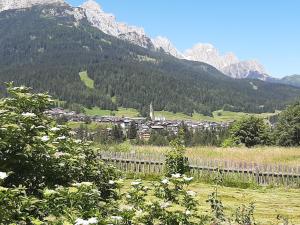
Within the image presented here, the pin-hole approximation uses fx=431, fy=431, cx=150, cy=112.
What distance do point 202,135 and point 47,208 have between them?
5180 inches

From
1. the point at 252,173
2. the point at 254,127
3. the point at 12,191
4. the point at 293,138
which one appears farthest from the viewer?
the point at 293,138

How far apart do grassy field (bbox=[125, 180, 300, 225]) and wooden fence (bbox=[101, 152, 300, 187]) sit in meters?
0.94

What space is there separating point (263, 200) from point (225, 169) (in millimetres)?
4886

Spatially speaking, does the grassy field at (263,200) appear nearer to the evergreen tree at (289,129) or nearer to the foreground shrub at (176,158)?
the foreground shrub at (176,158)

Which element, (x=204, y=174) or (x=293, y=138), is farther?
(x=293, y=138)

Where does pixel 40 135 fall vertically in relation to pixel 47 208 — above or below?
above

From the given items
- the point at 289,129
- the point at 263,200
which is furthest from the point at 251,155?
the point at 289,129

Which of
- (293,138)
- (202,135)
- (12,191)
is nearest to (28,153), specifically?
(12,191)

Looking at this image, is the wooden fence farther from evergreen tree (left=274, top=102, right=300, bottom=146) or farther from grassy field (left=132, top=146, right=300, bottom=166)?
evergreen tree (left=274, top=102, right=300, bottom=146)

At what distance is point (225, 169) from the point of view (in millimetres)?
23438

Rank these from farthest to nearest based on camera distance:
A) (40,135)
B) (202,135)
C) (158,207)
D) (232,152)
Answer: (202,135)
(232,152)
(40,135)
(158,207)

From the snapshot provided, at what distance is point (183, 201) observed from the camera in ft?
29.0

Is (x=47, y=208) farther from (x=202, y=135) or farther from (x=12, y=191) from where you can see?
(x=202, y=135)

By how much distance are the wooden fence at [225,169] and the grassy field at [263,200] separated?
3.09 feet
